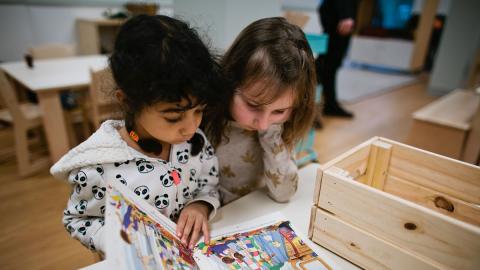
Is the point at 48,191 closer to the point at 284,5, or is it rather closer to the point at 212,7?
the point at 212,7

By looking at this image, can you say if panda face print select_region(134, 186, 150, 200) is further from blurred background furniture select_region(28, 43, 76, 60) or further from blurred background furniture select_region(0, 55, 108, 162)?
blurred background furniture select_region(28, 43, 76, 60)

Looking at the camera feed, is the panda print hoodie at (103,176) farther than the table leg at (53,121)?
No

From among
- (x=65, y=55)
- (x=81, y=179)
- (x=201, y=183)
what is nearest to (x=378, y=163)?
(x=201, y=183)

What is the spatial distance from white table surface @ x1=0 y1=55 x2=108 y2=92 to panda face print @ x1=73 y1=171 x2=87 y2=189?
Answer: 1.48 metres

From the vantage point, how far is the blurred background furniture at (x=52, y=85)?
79.4 inches

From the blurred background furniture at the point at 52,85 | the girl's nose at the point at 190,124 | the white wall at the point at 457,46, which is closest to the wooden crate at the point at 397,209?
the girl's nose at the point at 190,124

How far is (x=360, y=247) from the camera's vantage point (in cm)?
63

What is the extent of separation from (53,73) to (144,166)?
2.01 m

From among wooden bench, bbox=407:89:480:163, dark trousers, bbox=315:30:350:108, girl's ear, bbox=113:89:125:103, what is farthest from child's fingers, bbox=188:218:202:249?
dark trousers, bbox=315:30:350:108

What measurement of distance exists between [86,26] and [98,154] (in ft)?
11.7

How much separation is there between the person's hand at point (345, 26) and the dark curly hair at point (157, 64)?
8.62 ft

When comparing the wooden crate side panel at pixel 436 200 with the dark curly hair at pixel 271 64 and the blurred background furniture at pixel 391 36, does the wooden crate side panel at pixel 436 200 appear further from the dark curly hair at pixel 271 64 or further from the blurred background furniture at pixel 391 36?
the blurred background furniture at pixel 391 36

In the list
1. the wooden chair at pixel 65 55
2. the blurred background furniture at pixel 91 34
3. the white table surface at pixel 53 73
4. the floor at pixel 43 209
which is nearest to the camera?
the floor at pixel 43 209

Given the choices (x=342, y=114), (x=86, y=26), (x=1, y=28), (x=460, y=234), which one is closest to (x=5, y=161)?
(x=1, y=28)
